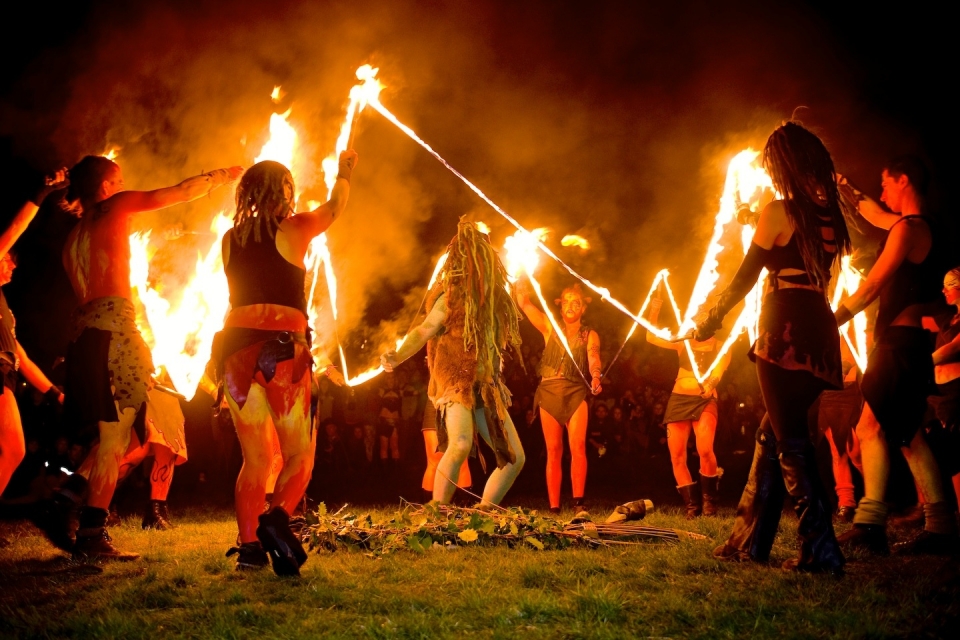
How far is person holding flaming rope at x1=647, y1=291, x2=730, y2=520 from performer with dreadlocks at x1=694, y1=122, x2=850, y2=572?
10.3 ft

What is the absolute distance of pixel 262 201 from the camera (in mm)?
4391

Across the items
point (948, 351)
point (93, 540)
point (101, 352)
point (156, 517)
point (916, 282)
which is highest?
point (916, 282)

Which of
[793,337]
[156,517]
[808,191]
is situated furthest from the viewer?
[156,517]

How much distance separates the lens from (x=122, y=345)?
4.88m

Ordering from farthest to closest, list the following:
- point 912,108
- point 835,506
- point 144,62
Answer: point 912,108
point 144,62
point 835,506

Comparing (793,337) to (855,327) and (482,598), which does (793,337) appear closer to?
(482,598)

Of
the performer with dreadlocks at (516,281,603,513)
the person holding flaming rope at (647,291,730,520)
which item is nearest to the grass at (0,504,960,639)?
the person holding flaming rope at (647,291,730,520)

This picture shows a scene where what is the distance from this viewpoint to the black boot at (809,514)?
3.91 m

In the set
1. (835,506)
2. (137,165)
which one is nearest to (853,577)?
(835,506)

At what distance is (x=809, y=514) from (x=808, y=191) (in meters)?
1.73

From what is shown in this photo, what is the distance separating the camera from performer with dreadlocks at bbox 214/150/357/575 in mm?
4156

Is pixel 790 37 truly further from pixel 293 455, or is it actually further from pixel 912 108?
pixel 293 455

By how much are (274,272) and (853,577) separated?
3304 millimetres

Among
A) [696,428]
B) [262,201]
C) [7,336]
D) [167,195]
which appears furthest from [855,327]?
[7,336]
